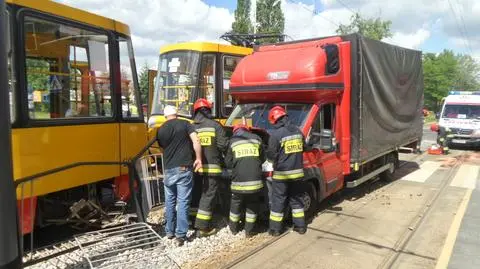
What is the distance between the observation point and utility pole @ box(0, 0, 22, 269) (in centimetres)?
267

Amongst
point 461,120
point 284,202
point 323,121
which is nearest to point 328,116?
point 323,121

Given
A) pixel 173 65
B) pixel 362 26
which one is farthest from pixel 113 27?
pixel 362 26

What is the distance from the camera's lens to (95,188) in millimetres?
6230

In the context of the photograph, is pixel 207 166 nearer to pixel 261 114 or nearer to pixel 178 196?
pixel 178 196

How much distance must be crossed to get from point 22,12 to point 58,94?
41.0 inches

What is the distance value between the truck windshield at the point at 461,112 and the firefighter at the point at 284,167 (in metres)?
14.6

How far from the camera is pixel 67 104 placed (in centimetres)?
569

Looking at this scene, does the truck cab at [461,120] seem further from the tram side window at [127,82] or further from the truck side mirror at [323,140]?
the tram side window at [127,82]

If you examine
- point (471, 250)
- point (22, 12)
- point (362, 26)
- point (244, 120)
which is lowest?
point (471, 250)

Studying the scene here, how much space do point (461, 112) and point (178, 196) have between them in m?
16.1

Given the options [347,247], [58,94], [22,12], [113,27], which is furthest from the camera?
[113,27]

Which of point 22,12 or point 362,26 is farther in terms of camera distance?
point 362,26

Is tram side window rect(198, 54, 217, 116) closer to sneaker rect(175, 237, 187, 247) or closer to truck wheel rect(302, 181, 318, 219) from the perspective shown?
truck wheel rect(302, 181, 318, 219)

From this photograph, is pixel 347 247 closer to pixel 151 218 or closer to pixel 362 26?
pixel 151 218
